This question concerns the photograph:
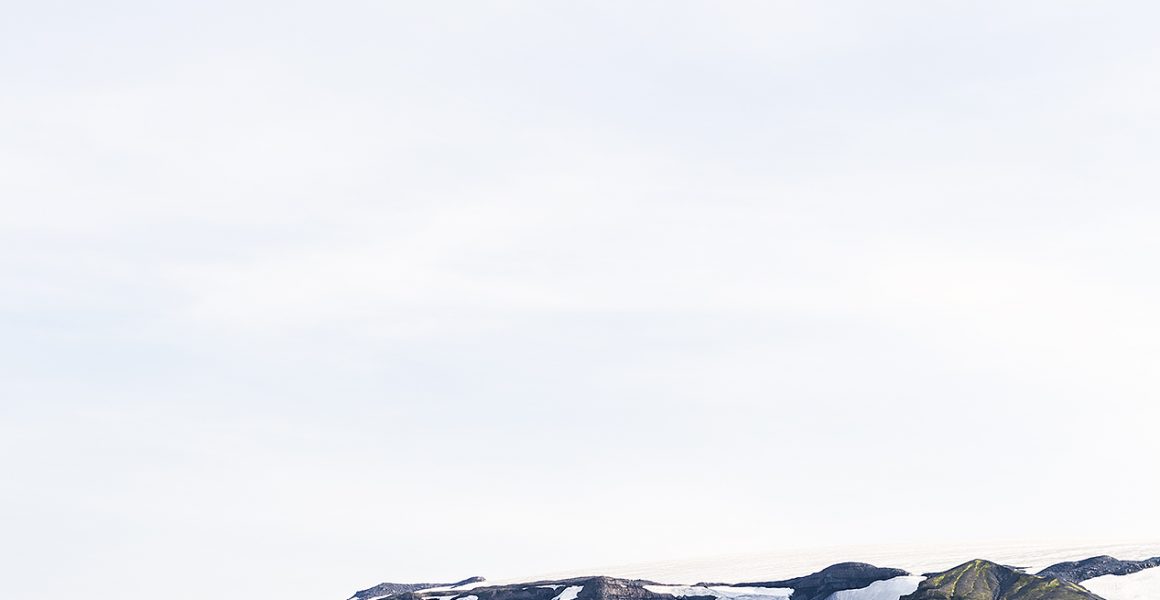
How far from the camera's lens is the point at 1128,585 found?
109 metres

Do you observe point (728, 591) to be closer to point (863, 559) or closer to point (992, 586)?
point (992, 586)

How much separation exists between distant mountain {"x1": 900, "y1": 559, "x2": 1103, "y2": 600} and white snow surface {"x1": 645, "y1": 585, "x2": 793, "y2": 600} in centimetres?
1439

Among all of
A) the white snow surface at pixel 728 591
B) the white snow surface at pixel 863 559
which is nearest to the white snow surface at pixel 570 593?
the white snow surface at pixel 728 591

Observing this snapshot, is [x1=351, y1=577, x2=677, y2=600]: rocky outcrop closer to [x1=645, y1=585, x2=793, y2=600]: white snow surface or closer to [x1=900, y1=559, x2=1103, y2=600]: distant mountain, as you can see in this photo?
[x1=645, y1=585, x2=793, y2=600]: white snow surface

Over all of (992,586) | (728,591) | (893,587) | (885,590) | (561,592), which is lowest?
(992,586)

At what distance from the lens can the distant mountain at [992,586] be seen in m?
107

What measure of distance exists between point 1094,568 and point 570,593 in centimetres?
4439

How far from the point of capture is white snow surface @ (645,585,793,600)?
398 feet

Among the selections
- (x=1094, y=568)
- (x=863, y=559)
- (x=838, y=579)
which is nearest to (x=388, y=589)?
(x=863, y=559)

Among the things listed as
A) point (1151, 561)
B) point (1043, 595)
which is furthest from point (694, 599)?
point (1151, 561)

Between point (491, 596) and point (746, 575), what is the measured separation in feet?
86.3

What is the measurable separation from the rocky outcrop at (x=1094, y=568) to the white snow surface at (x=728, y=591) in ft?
72.9

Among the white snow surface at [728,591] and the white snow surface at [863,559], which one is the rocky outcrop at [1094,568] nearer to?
the white snow surface at [863,559]

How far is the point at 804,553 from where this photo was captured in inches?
6107
